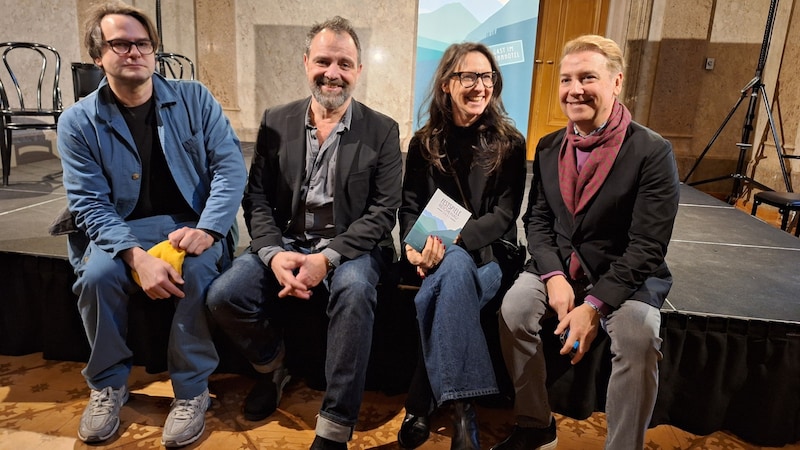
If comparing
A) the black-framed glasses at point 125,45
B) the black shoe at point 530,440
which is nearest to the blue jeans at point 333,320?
the black shoe at point 530,440

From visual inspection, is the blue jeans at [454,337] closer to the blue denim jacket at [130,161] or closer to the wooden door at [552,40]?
the blue denim jacket at [130,161]

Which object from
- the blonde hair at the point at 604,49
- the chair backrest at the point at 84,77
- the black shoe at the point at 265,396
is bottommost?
the black shoe at the point at 265,396

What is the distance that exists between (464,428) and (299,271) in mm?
648

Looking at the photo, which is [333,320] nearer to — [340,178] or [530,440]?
[340,178]

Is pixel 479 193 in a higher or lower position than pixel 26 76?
lower

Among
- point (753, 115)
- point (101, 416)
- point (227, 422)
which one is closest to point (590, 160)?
point (227, 422)

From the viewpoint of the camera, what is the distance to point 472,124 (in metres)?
1.77

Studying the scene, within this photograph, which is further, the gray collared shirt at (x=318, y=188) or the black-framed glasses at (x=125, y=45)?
the gray collared shirt at (x=318, y=188)

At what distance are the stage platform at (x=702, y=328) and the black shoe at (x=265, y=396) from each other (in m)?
0.75

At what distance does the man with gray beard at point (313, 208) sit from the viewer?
158 cm

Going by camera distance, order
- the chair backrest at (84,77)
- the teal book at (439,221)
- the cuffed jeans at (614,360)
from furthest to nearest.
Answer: the chair backrest at (84,77)
the teal book at (439,221)
the cuffed jeans at (614,360)

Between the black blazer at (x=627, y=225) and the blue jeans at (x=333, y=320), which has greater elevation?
the black blazer at (x=627, y=225)

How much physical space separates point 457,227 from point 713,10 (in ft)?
15.3

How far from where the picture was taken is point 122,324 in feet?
5.18
